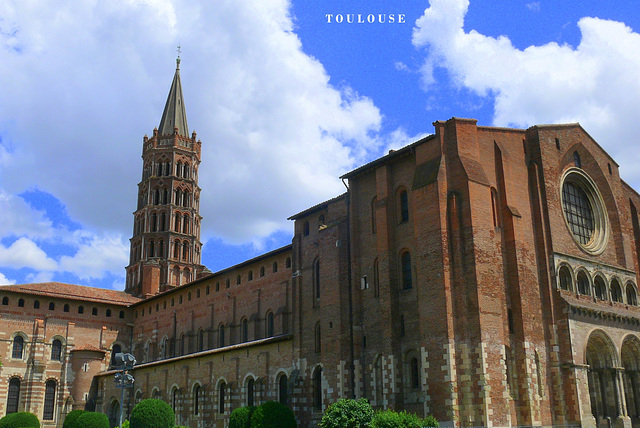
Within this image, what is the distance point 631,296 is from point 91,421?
34.5m

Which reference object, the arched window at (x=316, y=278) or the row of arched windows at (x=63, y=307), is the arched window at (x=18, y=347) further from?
the arched window at (x=316, y=278)

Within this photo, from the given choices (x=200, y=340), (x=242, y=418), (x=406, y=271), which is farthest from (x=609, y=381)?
(x=200, y=340)

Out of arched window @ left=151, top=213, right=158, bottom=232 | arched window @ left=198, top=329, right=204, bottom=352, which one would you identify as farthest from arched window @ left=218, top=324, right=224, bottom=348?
arched window @ left=151, top=213, right=158, bottom=232

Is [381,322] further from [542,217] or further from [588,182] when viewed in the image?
[588,182]

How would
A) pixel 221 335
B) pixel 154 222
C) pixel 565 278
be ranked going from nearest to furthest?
pixel 565 278, pixel 221 335, pixel 154 222

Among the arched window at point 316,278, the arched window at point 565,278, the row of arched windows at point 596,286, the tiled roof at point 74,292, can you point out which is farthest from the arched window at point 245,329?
the row of arched windows at point 596,286

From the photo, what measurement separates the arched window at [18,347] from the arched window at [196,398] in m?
19.7

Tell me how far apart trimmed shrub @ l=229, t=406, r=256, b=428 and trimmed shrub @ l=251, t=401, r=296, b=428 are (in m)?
Result: 0.59

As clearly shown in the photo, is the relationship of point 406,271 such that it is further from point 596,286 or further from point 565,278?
point 596,286

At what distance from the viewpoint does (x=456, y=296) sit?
1080 inches

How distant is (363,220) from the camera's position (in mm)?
33188

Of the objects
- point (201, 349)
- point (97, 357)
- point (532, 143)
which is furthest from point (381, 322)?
point (97, 357)

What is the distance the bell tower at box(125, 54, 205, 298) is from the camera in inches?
2665

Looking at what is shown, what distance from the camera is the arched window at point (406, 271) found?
29906 mm
